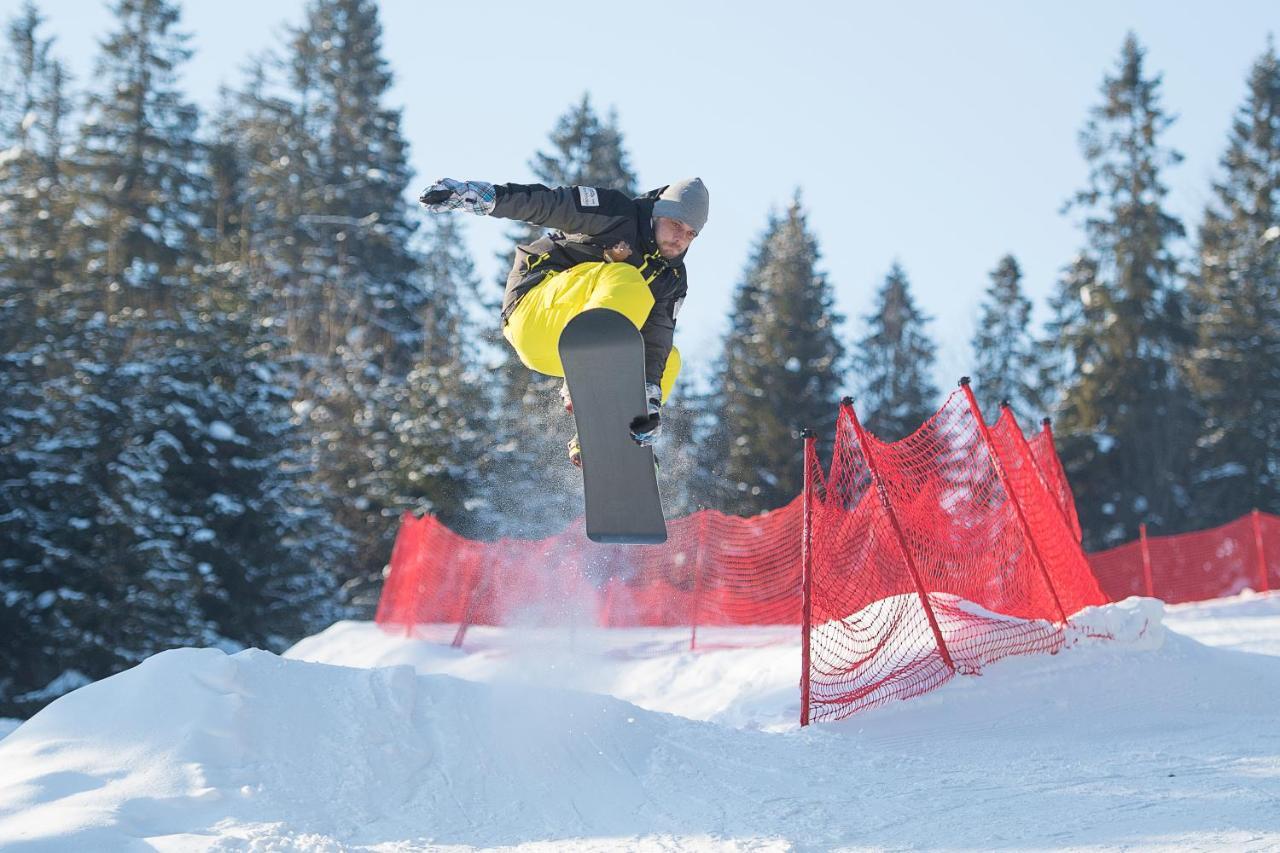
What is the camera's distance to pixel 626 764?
5.32 metres

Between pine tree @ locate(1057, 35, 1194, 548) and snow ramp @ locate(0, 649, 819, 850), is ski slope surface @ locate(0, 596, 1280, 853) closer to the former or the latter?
snow ramp @ locate(0, 649, 819, 850)

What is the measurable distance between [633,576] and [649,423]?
799 cm

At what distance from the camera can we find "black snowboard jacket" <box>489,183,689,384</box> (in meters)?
5.57

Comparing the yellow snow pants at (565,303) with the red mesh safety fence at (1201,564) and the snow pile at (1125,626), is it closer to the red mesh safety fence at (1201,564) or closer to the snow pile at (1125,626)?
the snow pile at (1125,626)

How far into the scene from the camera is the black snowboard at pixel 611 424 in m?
5.63

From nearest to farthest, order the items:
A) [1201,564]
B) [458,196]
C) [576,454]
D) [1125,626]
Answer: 1. [458,196]
2. [576,454]
3. [1125,626]
4. [1201,564]

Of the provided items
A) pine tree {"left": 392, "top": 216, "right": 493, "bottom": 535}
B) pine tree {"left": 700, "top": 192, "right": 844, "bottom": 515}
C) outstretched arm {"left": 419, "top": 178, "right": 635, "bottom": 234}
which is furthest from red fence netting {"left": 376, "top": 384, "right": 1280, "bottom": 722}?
pine tree {"left": 700, "top": 192, "right": 844, "bottom": 515}

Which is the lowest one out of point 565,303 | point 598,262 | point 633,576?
point 633,576

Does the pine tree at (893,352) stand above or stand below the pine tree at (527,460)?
above

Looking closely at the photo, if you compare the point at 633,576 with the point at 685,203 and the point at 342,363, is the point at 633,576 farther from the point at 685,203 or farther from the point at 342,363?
the point at 342,363

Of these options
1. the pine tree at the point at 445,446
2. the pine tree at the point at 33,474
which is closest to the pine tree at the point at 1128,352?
the pine tree at the point at 445,446

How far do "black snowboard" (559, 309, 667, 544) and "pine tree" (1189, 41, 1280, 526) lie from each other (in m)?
25.9

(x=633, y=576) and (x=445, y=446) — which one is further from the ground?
(x=445, y=446)

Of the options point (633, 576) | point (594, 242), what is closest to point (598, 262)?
point (594, 242)
